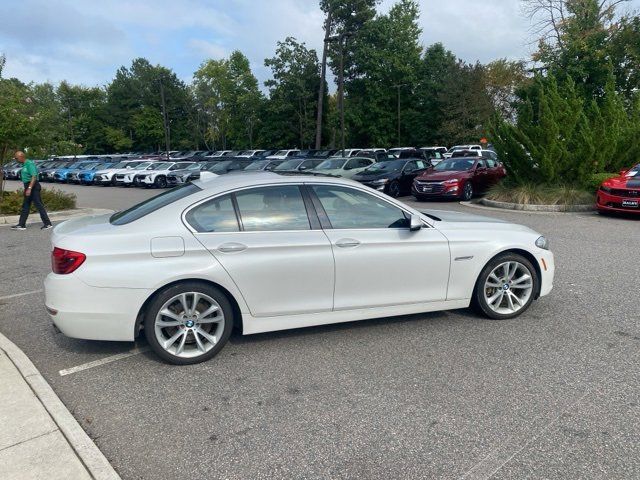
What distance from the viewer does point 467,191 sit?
1670 cm

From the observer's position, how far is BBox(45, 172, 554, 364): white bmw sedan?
3.83m

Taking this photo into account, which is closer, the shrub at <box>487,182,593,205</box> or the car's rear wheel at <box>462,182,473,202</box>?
the shrub at <box>487,182,593,205</box>

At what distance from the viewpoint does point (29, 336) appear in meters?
4.80

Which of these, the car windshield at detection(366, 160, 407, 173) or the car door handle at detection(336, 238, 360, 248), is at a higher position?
the car door handle at detection(336, 238, 360, 248)

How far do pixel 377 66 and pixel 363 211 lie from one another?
148ft

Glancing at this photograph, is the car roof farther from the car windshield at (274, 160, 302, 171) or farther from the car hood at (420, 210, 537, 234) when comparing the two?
the car windshield at (274, 160, 302, 171)

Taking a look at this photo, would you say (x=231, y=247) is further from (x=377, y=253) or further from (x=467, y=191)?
(x=467, y=191)

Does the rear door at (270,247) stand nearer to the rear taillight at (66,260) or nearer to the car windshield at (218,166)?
the rear taillight at (66,260)

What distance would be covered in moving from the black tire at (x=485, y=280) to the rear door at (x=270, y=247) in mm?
1563

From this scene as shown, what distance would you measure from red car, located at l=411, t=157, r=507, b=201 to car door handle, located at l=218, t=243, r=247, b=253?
1317 centimetres

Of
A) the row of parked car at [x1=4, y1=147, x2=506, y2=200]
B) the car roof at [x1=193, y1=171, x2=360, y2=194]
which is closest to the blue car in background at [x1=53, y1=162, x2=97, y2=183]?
the row of parked car at [x1=4, y1=147, x2=506, y2=200]

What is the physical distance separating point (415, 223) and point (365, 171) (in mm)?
15058

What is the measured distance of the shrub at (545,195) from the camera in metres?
14.0


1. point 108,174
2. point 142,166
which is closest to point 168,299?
point 142,166
